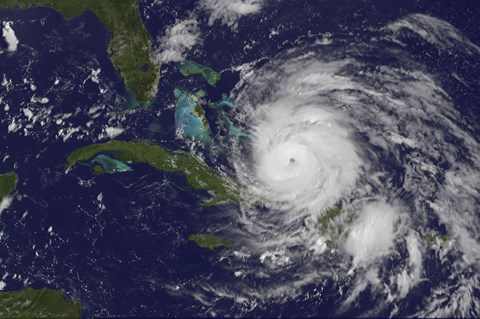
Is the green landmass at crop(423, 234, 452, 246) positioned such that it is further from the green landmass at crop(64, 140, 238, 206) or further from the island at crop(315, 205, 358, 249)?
the green landmass at crop(64, 140, 238, 206)

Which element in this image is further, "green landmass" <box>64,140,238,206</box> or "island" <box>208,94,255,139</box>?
"island" <box>208,94,255,139</box>

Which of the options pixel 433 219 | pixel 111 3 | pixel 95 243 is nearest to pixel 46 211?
pixel 95 243

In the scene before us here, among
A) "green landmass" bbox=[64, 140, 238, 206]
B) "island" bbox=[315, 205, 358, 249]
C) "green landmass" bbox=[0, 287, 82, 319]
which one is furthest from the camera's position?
"green landmass" bbox=[64, 140, 238, 206]

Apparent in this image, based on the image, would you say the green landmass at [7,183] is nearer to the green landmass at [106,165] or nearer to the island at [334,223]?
the green landmass at [106,165]

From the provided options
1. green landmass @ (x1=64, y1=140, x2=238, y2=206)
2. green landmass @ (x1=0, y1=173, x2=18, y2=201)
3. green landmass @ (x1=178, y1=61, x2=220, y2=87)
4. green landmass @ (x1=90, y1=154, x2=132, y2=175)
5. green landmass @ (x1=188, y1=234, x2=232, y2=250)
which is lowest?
green landmass @ (x1=0, y1=173, x2=18, y2=201)

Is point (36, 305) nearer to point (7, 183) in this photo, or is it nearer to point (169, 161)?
point (7, 183)

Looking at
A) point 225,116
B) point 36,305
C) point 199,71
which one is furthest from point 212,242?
point 36,305

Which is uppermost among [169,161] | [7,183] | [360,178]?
[360,178]

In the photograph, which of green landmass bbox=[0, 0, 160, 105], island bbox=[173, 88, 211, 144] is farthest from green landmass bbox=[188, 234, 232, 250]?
green landmass bbox=[0, 0, 160, 105]
